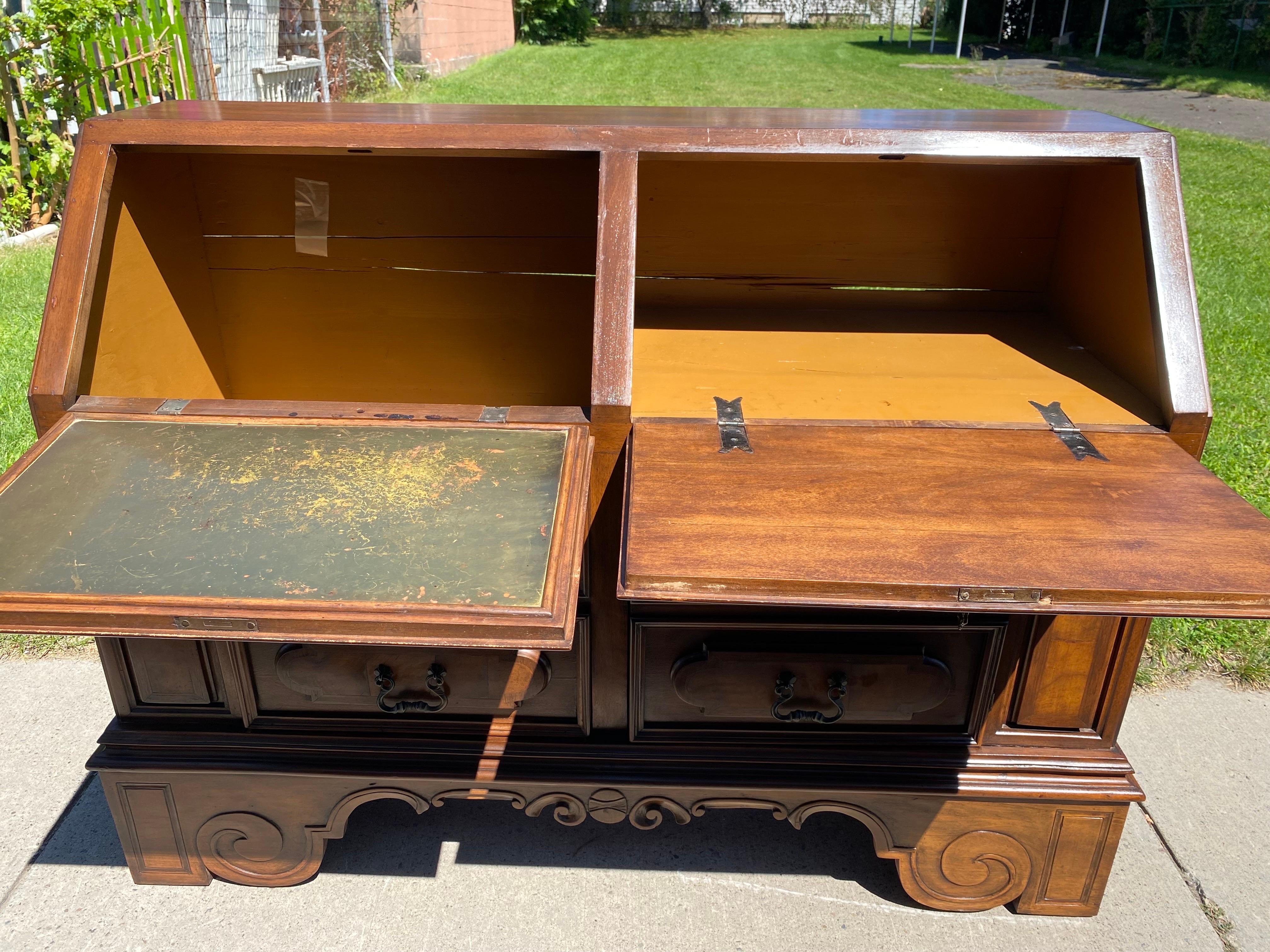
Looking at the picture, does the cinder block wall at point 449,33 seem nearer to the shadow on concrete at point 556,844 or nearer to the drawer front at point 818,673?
the shadow on concrete at point 556,844

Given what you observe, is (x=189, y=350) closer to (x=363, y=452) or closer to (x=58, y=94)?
(x=363, y=452)

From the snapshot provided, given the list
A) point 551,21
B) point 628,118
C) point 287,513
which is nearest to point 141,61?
point 628,118

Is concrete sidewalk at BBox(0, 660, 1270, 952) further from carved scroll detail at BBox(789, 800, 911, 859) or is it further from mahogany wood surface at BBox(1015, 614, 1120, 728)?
mahogany wood surface at BBox(1015, 614, 1120, 728)

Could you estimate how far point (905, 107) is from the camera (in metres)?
8.14

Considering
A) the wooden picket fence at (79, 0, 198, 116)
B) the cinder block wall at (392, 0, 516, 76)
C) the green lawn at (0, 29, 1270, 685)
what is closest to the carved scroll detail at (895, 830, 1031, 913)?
the green lawn at (0, 29, 1270, 685)

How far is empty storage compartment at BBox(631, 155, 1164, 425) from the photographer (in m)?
1.94

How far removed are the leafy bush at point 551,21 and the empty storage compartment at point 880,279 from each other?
21091 millimetres

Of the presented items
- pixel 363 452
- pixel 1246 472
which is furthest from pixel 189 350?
pixel 1246 472

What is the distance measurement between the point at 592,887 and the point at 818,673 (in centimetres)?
78

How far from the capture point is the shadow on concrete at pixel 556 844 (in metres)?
2.12

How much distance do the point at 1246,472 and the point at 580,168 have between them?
2.76 metres

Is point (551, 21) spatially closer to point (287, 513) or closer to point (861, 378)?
point (861, 378)

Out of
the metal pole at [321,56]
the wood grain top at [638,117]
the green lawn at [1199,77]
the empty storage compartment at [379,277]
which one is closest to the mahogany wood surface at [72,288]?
the wood grain top at [638,117]

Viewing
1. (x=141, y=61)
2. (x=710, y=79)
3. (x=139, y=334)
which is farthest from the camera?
(x=710, y=79)
